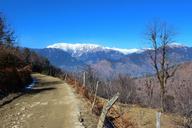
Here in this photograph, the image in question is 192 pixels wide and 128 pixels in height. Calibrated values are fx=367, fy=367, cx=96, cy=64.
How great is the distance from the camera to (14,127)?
2042cm

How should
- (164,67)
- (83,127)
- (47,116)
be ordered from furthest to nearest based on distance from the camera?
(164,67) → (47,116) → (83,127)

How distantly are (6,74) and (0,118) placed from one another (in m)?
15.3

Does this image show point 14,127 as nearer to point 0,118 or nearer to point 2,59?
point 0,118

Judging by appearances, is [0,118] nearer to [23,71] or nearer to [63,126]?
[63,126]

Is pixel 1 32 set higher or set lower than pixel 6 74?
higher

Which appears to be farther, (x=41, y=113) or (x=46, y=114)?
(x=41, y=113)

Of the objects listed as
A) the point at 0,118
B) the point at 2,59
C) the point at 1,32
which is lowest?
the point at 0,118

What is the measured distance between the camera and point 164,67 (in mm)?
48219

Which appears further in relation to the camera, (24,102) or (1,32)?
(1,32)

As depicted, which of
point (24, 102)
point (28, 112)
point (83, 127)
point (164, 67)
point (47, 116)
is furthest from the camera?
point (164, 67)

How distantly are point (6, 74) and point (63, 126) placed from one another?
20.1 m

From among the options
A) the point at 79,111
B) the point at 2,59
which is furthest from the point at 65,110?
the point at 2,59

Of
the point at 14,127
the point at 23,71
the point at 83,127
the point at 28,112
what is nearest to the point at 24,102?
the point at 28,112

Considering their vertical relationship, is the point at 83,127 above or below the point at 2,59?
below
